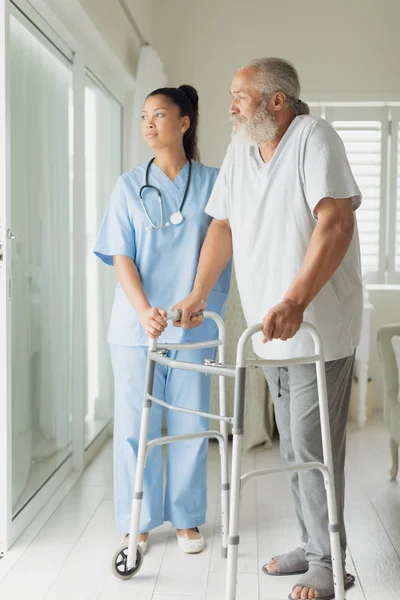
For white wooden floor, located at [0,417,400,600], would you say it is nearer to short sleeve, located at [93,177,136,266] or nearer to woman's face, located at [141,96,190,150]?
short sleeve, located at [93,177,136,266]

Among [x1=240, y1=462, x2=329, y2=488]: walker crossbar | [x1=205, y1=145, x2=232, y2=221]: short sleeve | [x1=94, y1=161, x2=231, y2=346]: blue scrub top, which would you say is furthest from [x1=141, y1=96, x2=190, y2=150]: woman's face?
[x1=240, y1=462, x2=329, y2=488]: walker crossbar

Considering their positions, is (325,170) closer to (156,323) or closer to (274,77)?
(274,77)

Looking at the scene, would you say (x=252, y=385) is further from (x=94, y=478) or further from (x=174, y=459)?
(x=174, y=459)

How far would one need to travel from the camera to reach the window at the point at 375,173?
16.0 ft

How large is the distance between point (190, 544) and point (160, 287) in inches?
32.0

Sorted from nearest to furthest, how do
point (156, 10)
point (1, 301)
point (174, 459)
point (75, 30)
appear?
point (1, 301)
point (174, 459)
point (75, 30)
point (156, 10)

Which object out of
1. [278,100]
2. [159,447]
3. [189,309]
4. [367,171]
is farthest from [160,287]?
[367,171]

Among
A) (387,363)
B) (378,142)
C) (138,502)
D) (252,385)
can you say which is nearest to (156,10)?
(378,142)

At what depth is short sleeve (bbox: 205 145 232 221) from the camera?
7.22 feet

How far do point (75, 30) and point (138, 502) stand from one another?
195 centimetres

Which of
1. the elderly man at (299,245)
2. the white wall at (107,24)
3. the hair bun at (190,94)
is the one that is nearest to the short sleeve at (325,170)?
the elderly man at (299,245)

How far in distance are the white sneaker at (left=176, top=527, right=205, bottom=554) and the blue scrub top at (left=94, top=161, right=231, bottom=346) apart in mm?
632

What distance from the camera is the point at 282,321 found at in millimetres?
1741

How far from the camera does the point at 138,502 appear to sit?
208 centimetres
